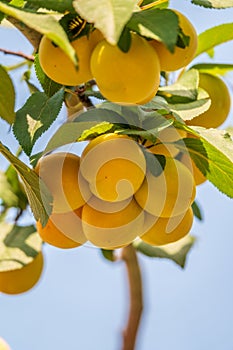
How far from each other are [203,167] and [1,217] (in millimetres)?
618

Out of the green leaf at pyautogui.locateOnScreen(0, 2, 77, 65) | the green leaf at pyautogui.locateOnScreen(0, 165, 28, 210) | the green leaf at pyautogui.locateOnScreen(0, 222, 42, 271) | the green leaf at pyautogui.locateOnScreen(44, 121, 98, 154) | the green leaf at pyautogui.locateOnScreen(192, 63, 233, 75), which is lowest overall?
the green leaf at pyautogui.locateOnScreen(0, 222, 42, 271)

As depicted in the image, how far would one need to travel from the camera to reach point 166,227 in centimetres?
88

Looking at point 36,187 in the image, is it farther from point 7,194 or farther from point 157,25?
point 7,194

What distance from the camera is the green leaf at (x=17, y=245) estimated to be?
1.20 m

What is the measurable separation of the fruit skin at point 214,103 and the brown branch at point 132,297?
18.0 inches

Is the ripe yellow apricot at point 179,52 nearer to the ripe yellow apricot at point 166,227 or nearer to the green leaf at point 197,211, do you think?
the ripe yellow apricot at point 166,227

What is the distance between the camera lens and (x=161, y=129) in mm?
810

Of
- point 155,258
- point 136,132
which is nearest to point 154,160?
point 136,132

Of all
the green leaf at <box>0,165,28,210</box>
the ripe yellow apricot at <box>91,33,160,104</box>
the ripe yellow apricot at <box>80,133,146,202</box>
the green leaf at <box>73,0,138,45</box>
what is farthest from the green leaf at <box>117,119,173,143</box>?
the green leaf at <box>0,165,28,210</box>

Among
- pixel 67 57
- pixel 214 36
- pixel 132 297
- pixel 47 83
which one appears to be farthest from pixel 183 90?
pixel 132 297

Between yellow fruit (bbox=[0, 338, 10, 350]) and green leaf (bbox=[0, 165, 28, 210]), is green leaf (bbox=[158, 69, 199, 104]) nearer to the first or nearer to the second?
green leaf (bbox=[0, 165, 28, 210])

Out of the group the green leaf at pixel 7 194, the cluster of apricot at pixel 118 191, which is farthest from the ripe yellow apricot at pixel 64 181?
the green leaf at pixel 7 194

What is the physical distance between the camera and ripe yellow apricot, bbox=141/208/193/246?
0.88 m

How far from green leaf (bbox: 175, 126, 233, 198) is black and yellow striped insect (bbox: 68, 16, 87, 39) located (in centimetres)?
19
